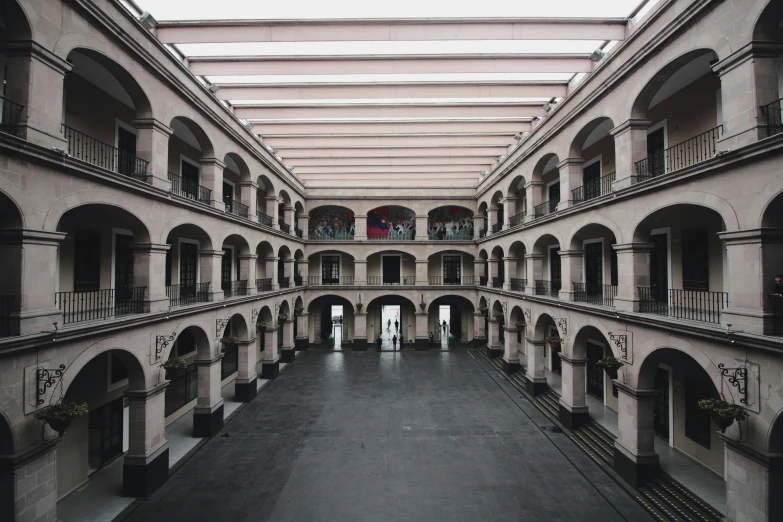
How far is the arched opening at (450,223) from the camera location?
27.4 meters

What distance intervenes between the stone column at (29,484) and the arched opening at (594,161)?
15.8 metres

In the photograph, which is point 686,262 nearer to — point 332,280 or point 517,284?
point 517,284

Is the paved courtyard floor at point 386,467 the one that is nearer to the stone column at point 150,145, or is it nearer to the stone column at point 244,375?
the stone column at point 244,375

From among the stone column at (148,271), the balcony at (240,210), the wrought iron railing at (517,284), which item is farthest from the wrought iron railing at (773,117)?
the balcony at (240,210)

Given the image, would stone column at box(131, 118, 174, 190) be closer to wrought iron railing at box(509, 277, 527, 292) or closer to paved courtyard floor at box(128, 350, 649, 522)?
paved courtyard floor at box(128, 350, 649, 522)

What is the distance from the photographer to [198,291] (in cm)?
1392

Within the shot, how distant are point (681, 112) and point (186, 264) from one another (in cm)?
1739

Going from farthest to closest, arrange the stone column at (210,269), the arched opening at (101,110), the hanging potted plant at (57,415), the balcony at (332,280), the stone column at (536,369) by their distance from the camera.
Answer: the balcony at (332,280) < the stone column at (536,369) < the stone column at (210,269) < the arched opening at (101,110) < the hanging potted plant at (57,415)

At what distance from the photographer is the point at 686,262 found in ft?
A: 35.1

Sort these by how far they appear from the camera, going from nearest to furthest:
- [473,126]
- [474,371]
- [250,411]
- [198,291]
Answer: [198,291], [250,411], [473,126], [474,371]

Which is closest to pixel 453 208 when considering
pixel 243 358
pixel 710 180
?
pixel 243 358

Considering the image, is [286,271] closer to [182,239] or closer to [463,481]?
[182,239]

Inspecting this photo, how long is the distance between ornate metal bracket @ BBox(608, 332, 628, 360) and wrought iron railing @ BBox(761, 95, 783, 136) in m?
5.82

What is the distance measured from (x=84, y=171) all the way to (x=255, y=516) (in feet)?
28.6
